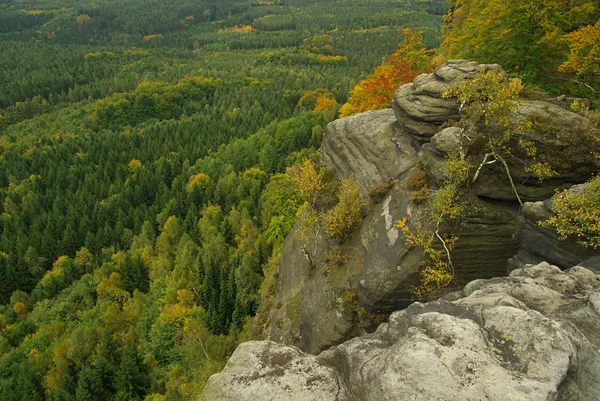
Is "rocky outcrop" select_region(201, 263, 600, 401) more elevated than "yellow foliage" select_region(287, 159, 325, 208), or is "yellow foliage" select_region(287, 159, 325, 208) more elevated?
"rocky outcrop" select_region(201, 263, 600, 401)

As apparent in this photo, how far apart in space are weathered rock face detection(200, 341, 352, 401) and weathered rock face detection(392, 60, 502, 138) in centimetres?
1874

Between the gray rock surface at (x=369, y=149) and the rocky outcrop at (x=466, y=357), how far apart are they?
45.1ft

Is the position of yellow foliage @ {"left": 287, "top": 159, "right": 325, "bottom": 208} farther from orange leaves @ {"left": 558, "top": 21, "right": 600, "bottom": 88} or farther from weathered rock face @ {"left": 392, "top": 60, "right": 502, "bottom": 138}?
orange leaves @ {"left": 558, "top": 21, "right": 600, "bottom": 88}

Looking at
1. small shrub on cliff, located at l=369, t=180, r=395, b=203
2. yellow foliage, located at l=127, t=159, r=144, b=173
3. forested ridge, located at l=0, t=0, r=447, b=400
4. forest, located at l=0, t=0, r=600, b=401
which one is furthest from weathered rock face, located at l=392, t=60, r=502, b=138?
yellow foliage, located at l=127, t=159, r=144, b=173

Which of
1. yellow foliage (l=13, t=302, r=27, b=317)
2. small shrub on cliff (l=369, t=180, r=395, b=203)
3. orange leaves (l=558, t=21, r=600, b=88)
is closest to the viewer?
orange leaves (l=558, t=21, r=600, b=88)

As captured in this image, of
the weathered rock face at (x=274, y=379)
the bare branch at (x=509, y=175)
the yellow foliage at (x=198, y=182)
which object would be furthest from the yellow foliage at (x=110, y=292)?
the bare branch at (x=509, y=175)

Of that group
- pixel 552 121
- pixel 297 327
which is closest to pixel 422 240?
pixel 552 121

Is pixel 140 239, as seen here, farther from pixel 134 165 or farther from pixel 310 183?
pixel 310 183

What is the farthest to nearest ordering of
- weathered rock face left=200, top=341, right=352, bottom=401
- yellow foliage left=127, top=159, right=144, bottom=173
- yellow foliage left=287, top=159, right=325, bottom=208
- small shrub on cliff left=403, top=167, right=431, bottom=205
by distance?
yellow foliage left=127, top=159, right=144, bottom=173, yellow foliage left=287, top=159, right=325, bottom=208, small shrub on cliff left=403, top=167, right=431, bottom=205, weathered rock face left=200, top=341, right=352, bottom=401

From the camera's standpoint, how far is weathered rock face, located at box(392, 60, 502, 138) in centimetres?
2689

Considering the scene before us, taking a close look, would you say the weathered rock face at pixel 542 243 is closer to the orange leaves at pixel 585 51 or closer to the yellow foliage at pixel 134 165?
the orange leaves at pixel 585 51

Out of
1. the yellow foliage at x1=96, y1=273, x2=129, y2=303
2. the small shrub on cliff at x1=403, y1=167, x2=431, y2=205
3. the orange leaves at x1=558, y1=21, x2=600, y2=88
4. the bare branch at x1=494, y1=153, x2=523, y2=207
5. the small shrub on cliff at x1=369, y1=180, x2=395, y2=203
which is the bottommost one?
the yellow foliage at x1=96, y1=273, x2=129, y2=303

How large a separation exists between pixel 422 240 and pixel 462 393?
11.0 metres

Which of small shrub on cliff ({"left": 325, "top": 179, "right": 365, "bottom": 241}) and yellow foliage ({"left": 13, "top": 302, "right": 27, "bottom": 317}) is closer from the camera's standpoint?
small shrub on cliff ({"left": 325, "top": 179, "right": 365, "bottom": 241})
